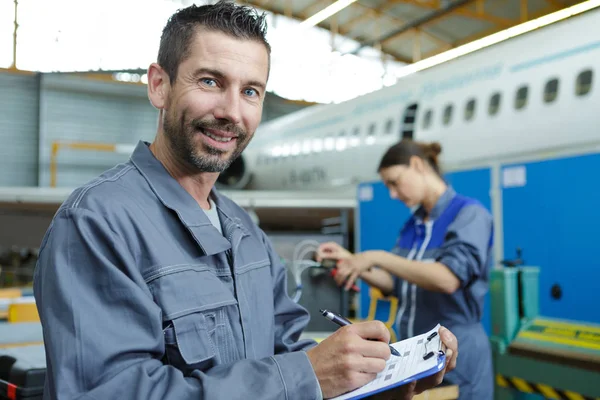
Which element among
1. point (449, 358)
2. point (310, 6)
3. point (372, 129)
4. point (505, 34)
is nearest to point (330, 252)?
point (449, 358)

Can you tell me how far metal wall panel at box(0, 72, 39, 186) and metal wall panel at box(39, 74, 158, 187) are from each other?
0.89ft

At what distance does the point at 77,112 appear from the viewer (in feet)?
52.4

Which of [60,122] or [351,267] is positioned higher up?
[60,122]

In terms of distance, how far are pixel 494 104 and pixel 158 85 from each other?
16.1 feet

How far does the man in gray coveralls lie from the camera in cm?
97

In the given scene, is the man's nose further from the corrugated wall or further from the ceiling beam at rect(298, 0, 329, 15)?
the ceiling beam at rect(298, 0, 329, 15)

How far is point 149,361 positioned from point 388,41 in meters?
17.3

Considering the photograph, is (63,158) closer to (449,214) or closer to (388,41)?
(388,41)

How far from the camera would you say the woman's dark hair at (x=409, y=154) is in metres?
2.69

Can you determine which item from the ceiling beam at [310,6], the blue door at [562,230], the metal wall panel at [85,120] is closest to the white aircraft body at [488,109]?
the blue door at [562,230]

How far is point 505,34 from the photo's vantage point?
38.6 ft

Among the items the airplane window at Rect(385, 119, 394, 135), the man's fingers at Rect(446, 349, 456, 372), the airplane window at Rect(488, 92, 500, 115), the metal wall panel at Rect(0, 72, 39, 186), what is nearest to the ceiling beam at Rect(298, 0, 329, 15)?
the metal wall panel at Rect(0, 72, 39, 186)

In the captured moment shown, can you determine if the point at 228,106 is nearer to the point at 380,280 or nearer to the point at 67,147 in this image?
the point at 380,280

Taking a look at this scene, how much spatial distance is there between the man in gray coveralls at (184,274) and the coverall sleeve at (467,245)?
3.59 feet
